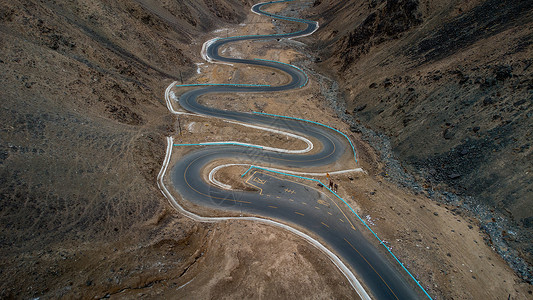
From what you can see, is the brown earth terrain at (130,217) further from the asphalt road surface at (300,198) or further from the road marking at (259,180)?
the road marking at (259,180)

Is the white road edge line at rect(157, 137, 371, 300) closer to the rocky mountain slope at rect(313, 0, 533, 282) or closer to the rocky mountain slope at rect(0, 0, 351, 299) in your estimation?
the rocky mountain slope at rect(0, 0, 351, 299)

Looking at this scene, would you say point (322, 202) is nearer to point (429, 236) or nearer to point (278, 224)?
point (278, 224)

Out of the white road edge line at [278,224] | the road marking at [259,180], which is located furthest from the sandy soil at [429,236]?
the white road edge line at [278,224]

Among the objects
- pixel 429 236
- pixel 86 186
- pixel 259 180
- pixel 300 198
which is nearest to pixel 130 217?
pixel 86 186

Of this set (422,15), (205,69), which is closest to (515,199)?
(422,15)

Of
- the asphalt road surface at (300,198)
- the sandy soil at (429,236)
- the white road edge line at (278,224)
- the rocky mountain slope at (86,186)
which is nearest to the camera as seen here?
the rocky mountain slope at (86,186)

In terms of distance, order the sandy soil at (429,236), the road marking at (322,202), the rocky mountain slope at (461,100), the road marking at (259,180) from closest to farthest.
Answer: the sandy soil at (429,236) < the rocky mountain slope at (461,100) < the road marking at (322,202) < the road marking at (259,180)

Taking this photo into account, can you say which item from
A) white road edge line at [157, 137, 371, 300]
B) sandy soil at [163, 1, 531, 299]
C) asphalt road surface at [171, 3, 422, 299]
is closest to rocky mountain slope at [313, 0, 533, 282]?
sandy soil at [163, 1, 531, 299]
